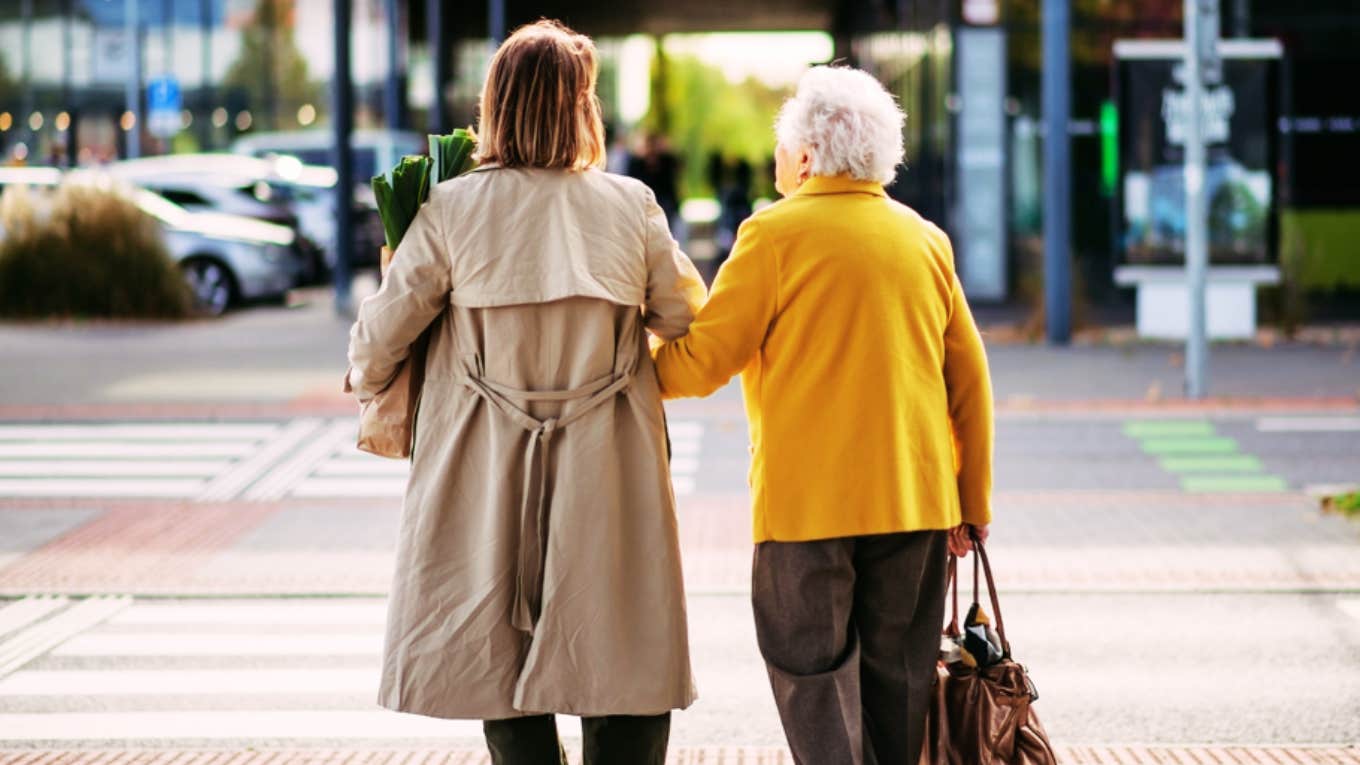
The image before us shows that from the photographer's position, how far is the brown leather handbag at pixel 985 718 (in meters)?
4.20

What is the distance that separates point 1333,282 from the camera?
894 inches

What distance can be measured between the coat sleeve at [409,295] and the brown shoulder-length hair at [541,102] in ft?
0.72

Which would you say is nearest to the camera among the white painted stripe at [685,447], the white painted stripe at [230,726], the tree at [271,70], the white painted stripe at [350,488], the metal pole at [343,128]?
the white painted stripe at [230,726]

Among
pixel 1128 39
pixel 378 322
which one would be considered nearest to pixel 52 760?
pixel 378 322

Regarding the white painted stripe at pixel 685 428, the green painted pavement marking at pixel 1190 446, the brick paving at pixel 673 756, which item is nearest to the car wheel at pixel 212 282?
the white painted stripe at pixel 685 428

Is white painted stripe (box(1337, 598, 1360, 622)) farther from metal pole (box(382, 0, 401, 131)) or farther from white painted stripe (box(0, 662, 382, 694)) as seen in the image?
metal pole (box(382, 0, 401, 131))

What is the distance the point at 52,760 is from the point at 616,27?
4004 cm

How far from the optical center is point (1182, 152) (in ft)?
59.3

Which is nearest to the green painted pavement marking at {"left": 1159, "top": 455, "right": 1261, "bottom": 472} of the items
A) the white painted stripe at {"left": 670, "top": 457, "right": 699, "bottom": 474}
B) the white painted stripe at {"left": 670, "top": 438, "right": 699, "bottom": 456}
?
the white painted stripe at {"left": 670, "top": 457, "right": 699, "bottom": 474}

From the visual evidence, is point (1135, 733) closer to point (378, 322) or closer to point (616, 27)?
point (378, 322)

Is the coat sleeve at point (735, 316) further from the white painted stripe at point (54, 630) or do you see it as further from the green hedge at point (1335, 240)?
the green hedge at point (1335, 240)

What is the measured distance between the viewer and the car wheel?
894 inches

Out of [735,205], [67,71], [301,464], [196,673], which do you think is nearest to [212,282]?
[735,205]

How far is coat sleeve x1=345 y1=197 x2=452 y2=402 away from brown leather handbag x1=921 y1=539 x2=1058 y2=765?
1271mm
